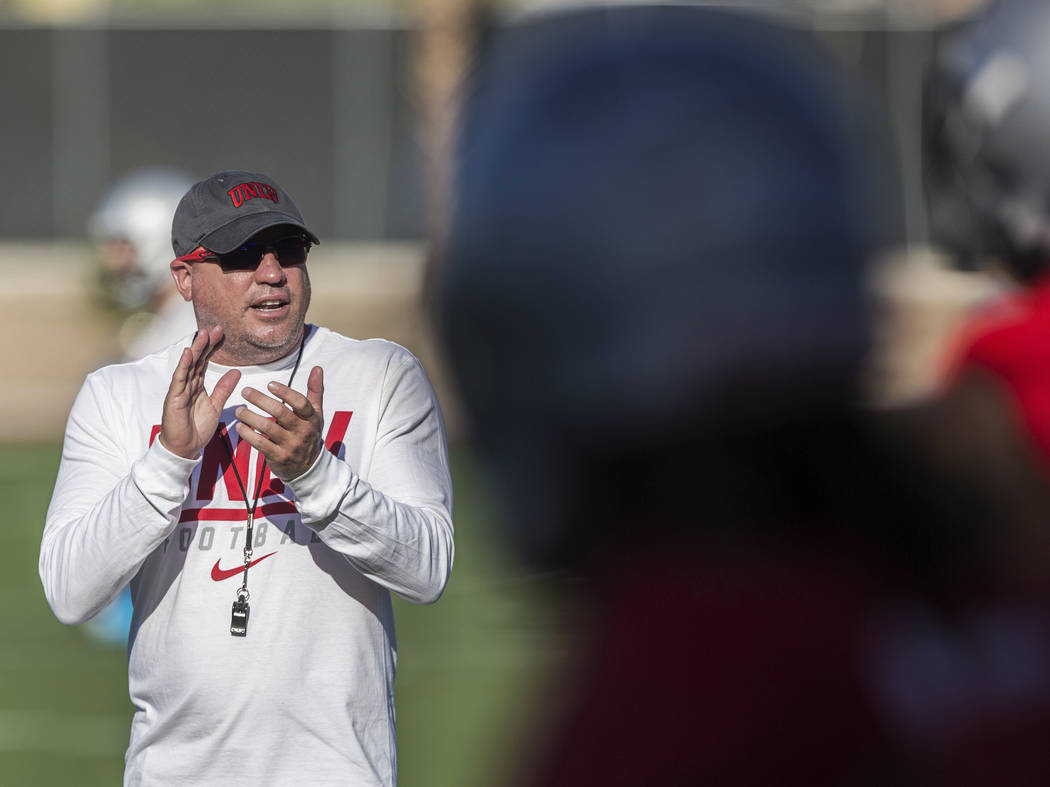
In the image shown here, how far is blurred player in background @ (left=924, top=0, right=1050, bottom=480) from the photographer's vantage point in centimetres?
156

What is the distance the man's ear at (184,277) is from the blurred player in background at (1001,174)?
1.83 m

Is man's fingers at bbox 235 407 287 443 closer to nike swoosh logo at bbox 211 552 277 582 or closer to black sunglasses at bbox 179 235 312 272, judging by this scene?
nike swoosh logo at bbox 211 552 277 582

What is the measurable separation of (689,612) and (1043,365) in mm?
546

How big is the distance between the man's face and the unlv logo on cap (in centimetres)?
8

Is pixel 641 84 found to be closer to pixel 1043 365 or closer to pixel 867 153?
pixel 867 153

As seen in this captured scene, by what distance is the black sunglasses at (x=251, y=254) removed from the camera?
3203mm

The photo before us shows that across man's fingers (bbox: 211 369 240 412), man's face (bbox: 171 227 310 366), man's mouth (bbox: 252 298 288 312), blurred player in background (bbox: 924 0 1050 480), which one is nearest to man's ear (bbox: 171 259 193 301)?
man's face (bbox: 171 227 310 366)

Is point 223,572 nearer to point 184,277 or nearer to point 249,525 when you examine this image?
point 249,525

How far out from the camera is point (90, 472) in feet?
10.5

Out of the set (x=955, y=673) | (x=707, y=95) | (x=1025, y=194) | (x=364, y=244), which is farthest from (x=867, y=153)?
(x=364, y=244)

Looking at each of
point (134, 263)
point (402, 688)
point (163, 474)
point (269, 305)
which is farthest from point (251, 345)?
point (402, 688)

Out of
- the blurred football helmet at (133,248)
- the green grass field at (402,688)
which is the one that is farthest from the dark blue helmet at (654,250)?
the blurred football helmet at (133,248)

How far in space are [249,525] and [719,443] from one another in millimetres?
2069

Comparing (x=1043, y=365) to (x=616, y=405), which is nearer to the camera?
(x=616, y=405)
